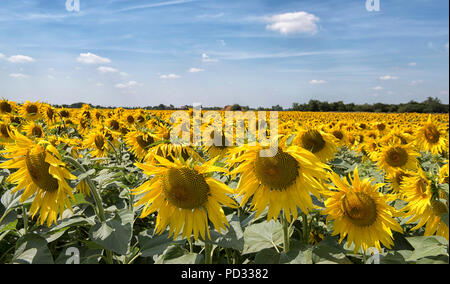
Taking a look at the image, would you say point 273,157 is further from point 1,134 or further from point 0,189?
point 1,134

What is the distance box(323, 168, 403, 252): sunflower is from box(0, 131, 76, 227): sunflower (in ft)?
6.80

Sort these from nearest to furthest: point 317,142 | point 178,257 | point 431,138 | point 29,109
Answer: point 178,257, point 317,142, point 431,138, point 29,109

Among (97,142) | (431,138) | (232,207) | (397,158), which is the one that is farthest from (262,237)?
(431,138)

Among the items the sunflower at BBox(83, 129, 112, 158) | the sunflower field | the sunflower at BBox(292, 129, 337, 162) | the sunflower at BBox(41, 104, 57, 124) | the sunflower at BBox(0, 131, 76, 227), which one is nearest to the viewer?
the sunflower field

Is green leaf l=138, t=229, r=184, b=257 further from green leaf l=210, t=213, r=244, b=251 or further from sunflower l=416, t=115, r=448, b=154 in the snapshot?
sunflower l=416, t=115, r=448, b=154

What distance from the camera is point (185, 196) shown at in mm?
2125

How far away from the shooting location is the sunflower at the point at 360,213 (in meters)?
2.40

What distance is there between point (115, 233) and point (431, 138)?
269 inches

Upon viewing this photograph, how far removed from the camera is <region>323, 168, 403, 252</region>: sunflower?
94.4 inches

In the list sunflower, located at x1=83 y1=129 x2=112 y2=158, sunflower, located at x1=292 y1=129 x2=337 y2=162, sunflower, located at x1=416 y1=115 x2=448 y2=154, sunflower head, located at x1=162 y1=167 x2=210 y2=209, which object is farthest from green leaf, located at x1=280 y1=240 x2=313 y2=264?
sunflower, located at x1=416 y1=115 x2=448 y2=154

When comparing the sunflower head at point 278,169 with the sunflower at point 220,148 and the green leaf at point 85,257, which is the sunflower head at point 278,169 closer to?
the green leaf at point 85,257

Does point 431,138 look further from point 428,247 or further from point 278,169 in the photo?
point 278,169

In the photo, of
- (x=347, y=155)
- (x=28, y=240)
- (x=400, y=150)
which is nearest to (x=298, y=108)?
(x=347, y=155)
